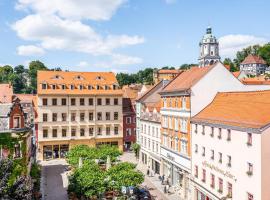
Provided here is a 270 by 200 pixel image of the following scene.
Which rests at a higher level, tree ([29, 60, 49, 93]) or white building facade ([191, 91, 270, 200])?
tree ([29, 60, 49, 93])

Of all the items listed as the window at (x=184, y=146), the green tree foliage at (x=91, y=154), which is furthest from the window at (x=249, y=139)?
the green tree foliage at (x=91, y=154)

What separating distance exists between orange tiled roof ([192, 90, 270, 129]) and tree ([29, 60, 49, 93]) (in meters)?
120

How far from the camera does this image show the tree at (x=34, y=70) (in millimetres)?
152900

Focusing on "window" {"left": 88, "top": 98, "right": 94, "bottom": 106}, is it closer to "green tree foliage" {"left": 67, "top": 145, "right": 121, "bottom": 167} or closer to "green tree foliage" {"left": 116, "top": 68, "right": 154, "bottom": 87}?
"green tree foliage" {"left": 67, "top": 145, "right": 121, "bottom": 167}

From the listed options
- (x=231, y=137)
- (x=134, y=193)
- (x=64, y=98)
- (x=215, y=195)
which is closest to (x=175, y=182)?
(x=134, y=193)

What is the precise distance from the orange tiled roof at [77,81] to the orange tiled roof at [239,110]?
112 ft

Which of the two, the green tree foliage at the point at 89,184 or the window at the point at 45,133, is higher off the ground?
the window at the point at 45,133

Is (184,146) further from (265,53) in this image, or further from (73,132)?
(265,53)

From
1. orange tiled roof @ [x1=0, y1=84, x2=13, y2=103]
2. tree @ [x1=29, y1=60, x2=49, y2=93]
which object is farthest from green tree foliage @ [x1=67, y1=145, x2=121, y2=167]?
tree @ [x1=29, y1=60, x2=49, y2=93]

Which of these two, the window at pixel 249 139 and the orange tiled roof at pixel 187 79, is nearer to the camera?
the window at pixel 249 139

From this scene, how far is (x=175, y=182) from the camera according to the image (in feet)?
152

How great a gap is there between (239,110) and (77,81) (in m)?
43.4

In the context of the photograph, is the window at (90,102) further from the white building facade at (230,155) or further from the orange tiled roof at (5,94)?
the white building facade at (230,155)

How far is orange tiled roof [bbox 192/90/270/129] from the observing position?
2920 centimetres
